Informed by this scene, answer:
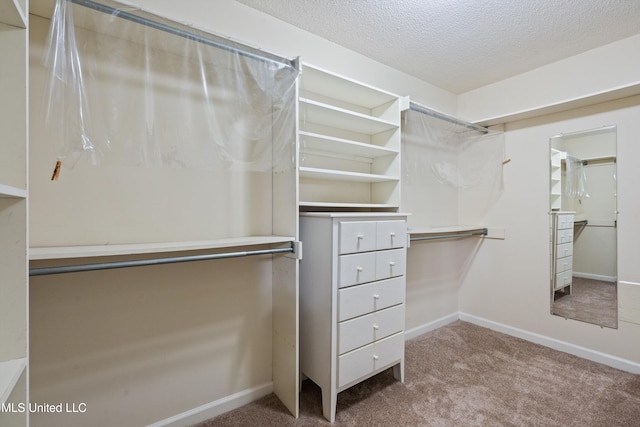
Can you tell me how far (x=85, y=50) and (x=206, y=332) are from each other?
1405mm

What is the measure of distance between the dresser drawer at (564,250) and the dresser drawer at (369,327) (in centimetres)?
157

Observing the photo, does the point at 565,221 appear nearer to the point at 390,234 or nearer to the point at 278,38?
the point at 390,234

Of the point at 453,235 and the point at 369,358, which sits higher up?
the point at 453,235

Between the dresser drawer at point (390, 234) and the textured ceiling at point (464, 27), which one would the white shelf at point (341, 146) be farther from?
the textured ceiling at point (464, 27)

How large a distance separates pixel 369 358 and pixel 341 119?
57.8 inches

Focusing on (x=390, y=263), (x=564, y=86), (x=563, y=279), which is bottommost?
(x=563, y=279)

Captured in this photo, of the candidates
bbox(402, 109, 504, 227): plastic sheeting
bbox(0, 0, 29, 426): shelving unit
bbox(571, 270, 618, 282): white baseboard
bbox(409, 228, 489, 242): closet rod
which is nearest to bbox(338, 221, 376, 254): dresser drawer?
bbox(409, 228, 489, 242): closet rod

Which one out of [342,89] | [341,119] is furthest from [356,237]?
[342,89]

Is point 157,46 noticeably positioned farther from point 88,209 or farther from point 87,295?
point 87,295

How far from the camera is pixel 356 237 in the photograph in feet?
5.16

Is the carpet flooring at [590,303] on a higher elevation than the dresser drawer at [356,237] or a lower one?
lower

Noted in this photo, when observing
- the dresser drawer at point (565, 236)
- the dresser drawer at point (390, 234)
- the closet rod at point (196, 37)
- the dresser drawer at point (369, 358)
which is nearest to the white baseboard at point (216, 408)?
the dresser drawer at point (369, 358)

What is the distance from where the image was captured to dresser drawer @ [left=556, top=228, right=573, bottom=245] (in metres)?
2.31

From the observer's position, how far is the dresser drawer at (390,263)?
169 centimetres
